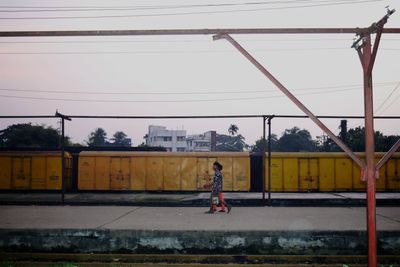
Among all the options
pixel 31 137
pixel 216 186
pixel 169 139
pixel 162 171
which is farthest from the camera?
pixel 169 139

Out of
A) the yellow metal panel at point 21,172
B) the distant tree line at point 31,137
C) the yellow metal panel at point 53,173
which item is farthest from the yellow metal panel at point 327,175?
the distant tree line at point 31,137

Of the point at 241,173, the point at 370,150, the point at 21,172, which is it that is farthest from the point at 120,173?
the point at 370,150

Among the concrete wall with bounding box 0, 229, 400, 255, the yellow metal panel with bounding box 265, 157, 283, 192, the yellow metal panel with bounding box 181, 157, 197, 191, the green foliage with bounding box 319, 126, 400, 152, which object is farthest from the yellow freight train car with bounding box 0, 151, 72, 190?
the green foliage with bounding box 319, 126, 400, 152

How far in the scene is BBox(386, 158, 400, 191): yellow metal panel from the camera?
56.6ft

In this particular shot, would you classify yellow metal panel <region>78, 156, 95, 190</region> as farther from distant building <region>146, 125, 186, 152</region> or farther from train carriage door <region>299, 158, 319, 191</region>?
distant building <region>146, 125, 186, 152</region>

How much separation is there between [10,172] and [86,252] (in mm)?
12727

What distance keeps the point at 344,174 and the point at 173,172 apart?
28.0 feet

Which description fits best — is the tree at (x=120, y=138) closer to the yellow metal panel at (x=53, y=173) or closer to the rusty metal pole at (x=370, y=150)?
the yellow metal panel at (x=53, y=173)

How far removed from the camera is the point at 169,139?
95.8 meters

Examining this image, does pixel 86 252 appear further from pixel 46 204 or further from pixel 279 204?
pixel 279 204

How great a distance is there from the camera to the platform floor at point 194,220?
8.02 m

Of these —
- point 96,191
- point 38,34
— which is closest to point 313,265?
point 38,34

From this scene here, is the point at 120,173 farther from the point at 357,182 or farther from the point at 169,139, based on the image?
the point at 169,139

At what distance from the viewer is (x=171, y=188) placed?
17.7 m
